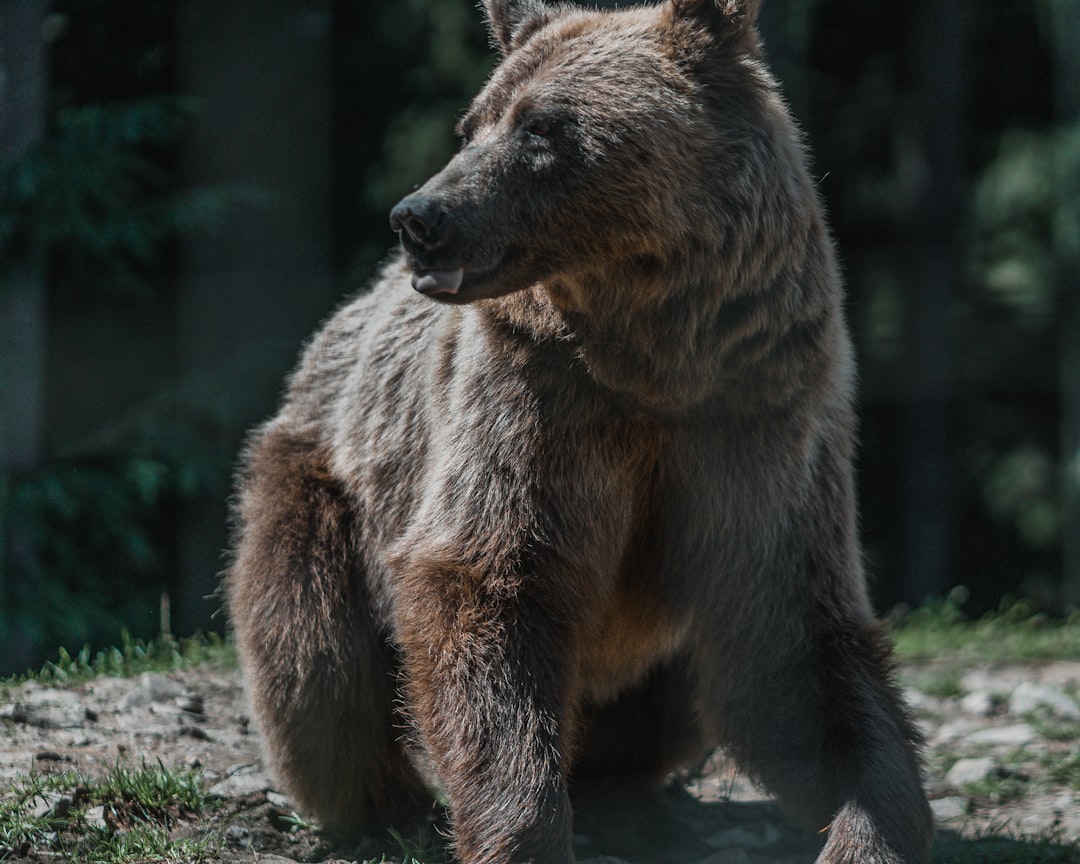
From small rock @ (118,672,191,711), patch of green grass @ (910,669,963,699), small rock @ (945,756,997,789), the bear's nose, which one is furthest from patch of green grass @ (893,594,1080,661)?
the bear's nose

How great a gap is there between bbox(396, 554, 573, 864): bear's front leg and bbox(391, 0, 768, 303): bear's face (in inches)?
24.7

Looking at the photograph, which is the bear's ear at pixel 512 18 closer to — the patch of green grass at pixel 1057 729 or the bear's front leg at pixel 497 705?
the bear's front leg at pixel 497 705

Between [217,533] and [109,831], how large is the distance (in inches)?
120

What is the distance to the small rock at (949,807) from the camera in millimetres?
3500

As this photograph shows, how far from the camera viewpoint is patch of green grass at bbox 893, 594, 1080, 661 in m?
5.16

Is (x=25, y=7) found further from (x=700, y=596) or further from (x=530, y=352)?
(x=700, y=596)

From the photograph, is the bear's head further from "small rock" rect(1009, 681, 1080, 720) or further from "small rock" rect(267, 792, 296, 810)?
"small rock" rect(1009, 681, 1080, 720)

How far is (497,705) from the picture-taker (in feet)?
8.56

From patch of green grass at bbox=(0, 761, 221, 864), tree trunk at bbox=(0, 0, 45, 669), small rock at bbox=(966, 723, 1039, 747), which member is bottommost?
small rock at bbox=(966, 723, 1039, 747)

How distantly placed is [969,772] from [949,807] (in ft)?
0.85

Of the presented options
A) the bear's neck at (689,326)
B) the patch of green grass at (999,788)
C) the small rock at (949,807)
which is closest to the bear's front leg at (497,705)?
the bear's neck at (689,326)

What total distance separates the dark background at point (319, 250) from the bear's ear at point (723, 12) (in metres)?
2.70

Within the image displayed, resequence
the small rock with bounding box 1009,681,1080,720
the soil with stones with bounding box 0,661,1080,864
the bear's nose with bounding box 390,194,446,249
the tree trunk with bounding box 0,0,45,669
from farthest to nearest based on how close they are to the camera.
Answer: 1. the tree trunk with bounding box 0,0,45,669
2. the small rock with bounding box 1009,681,1080,720
3. the soil with stones with bounding box 0,661,1080,864
4. the bear's nose with bounding box 390,194,446,249

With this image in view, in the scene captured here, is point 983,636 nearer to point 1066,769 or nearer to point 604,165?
point 1066,769
